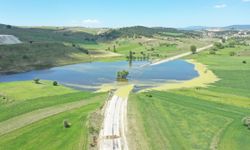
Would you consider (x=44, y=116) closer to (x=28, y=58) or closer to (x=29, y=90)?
(x=29, y=90)

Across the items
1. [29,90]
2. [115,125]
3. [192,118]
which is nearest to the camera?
[115,125]

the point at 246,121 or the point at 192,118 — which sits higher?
the point at 246,121

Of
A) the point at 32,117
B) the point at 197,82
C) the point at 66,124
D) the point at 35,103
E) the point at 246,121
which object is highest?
the point at 246,121

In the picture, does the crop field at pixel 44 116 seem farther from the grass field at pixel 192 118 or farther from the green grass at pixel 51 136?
the grass field at pixel 192 118

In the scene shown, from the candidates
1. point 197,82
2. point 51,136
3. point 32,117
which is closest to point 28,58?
point 197,82

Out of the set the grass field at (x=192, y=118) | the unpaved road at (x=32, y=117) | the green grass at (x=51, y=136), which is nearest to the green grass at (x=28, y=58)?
the unpaved road at (x=32, y=117)
